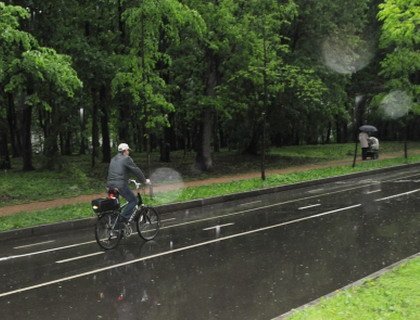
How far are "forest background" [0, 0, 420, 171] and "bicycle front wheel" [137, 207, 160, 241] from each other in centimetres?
497

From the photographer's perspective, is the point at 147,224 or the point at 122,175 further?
the point at 147,224

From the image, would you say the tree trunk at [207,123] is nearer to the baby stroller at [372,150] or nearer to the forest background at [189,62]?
the forest background at [189,62]

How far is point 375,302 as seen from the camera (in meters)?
5.39

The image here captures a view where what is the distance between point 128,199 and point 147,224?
0.75 metres

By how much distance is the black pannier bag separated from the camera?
955cm

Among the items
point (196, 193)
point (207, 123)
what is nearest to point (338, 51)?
point (207, 123)

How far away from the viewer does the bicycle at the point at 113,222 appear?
9.60 meters

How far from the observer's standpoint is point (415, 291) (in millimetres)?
5707

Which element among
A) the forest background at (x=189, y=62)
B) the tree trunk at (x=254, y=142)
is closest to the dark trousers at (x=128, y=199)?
the forest background at (x=189, y=62)

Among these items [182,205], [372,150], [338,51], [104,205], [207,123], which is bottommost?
[182,205]

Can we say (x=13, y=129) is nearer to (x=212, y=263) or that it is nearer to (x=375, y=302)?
(x=212, y=263)

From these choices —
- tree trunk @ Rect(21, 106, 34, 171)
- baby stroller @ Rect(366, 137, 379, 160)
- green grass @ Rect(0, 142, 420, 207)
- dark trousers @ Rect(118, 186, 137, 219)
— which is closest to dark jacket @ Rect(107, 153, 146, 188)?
dark trousers @ Rect(118, 186, 137, 219)

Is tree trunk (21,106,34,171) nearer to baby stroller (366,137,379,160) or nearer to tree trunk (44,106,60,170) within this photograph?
tree trunk (44,106,60,170)

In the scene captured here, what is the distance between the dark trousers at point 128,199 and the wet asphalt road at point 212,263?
65 cm
